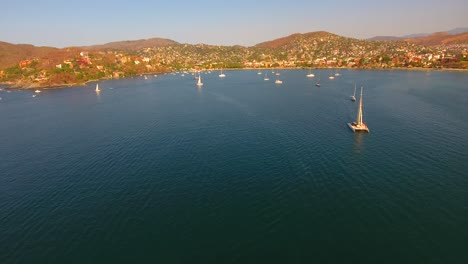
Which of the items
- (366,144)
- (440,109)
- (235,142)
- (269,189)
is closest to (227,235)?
(269,189)

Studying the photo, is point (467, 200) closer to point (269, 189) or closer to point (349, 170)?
point (349, 170)

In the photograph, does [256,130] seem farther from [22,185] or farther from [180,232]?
[22,185]

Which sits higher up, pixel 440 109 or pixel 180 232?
pixel 440 109

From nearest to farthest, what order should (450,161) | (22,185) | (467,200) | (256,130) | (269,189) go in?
(467,200) → (269,189) → (22,185) → (450,161) → (256,130)

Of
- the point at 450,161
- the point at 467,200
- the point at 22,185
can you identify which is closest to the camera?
the point at 467,200

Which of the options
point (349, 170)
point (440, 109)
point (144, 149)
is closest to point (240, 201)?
point (349, 170)

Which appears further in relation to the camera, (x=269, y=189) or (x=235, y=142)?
(x=235, y=142)
